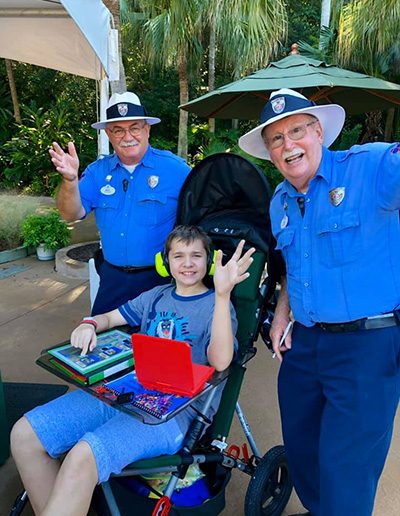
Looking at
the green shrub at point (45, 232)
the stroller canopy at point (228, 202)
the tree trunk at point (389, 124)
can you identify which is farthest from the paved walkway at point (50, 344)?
the tree trunk at point (389, 124)

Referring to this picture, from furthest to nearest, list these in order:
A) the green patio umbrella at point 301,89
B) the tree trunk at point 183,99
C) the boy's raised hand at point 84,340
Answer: the tree trunk at point 183,99, the green patio umbrella at point 301,89, the boy's raised hand at point 84,340

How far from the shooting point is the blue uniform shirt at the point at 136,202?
98.8 inches

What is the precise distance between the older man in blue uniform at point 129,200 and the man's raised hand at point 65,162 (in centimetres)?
4

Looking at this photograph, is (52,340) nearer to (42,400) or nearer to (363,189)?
(42,400)

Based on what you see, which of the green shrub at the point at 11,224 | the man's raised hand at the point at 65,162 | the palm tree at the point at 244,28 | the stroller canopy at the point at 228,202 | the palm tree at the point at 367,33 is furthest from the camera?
the palm tree at the point at 244,28

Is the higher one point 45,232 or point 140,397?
point 140,397

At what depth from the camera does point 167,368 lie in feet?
5.23

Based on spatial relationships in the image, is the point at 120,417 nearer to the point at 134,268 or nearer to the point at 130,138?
the point at 134,268

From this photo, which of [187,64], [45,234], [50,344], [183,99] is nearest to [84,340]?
[50,344]

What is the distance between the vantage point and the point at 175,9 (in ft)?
24.6

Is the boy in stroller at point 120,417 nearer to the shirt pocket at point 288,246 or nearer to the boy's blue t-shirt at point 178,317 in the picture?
the boy's blue t-shirt at point 178,317

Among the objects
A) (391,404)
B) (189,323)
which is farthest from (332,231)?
(189,323)

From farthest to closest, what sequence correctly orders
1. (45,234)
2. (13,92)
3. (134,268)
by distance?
(13,92) → (45,234) → (134,268)

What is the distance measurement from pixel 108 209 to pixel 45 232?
3.98m
